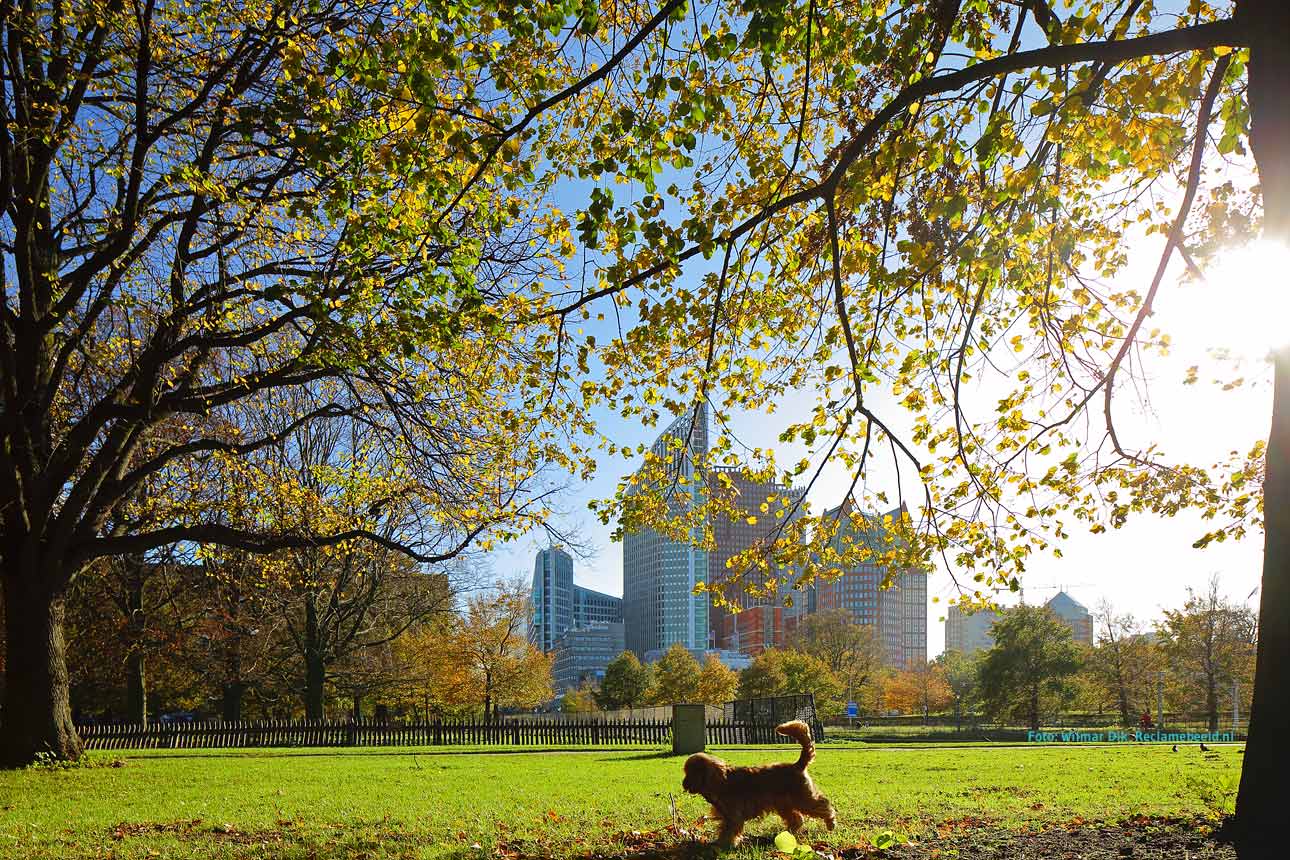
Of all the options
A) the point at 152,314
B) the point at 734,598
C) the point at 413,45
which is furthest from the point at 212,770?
the point at 413,45

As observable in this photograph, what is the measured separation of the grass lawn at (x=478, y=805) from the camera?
6188 millimetres

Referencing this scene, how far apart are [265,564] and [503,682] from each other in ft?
94.4

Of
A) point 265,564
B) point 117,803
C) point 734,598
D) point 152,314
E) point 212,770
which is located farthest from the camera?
point 265,564

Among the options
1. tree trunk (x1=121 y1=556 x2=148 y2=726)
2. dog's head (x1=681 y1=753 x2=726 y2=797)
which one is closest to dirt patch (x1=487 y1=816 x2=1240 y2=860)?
dog's head (x1=681 y1=753 x2=726 y2=797)

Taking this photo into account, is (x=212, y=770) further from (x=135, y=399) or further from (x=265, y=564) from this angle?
(x=135, y=399)

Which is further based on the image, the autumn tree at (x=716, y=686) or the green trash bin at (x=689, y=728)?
the autumn tree at (x=716, y=686)

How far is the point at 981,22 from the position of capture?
22.8 feet

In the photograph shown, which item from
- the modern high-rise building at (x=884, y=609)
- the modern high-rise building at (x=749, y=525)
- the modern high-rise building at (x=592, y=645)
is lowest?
the modern high-rise building at (x=592, y=645)

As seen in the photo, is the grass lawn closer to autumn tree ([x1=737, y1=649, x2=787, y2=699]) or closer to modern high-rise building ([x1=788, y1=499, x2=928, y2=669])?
autumn tree ([x1=737, y1=649, x2=787, y2=699])

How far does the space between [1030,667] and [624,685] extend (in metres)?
29.9

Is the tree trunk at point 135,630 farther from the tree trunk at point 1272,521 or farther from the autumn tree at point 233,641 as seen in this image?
the tree trunk at point 1272,521

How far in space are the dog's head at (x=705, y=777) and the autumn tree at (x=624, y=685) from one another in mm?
55460

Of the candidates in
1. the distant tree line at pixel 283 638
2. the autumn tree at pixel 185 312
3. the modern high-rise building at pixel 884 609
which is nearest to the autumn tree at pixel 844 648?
the modern high-rise building at pixel 884 609

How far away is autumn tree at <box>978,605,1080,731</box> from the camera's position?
138 ft
